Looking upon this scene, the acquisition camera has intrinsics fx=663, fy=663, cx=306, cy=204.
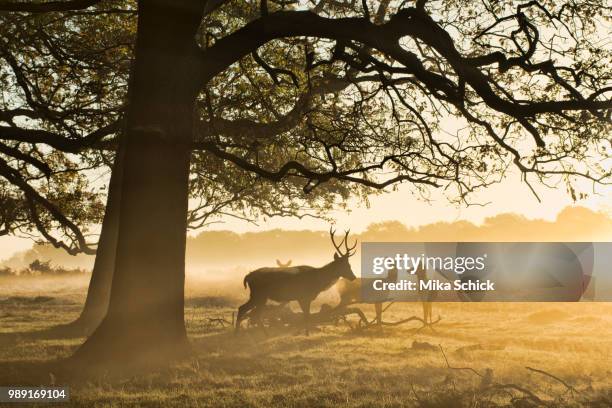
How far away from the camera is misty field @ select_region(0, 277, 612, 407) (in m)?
8.87

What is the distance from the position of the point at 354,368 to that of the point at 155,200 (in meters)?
4.56

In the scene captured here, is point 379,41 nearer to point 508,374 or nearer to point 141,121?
point 141,121

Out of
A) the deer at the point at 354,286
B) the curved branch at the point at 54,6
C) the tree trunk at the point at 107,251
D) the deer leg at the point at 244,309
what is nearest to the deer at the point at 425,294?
the deer at the point at 354,286

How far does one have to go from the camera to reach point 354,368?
11.4m

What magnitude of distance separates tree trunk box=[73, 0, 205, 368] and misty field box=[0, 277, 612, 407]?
3.13 feet

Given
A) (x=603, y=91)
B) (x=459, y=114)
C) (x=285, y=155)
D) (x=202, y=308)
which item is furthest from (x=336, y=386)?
(x=202, y=308)

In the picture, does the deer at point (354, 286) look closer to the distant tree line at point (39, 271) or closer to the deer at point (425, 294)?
the deer at point (425, 294)

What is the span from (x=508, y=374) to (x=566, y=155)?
5476 millimetres

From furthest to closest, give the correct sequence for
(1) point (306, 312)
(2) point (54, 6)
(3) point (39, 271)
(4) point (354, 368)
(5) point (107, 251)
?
(3) point (39, 271) < (5) point (107, 251) < (1) point (306, 312) < (2) point (54, 6) < (4) point (354, 368)

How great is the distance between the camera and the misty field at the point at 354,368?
887cm

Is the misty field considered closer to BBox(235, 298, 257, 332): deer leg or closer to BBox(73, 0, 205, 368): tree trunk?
BBox(235, 298, 257, 332): deer leg

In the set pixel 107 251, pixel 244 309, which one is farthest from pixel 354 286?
pixel 107 251

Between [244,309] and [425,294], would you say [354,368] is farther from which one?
[425,294]

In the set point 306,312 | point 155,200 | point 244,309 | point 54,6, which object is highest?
point 54,6
